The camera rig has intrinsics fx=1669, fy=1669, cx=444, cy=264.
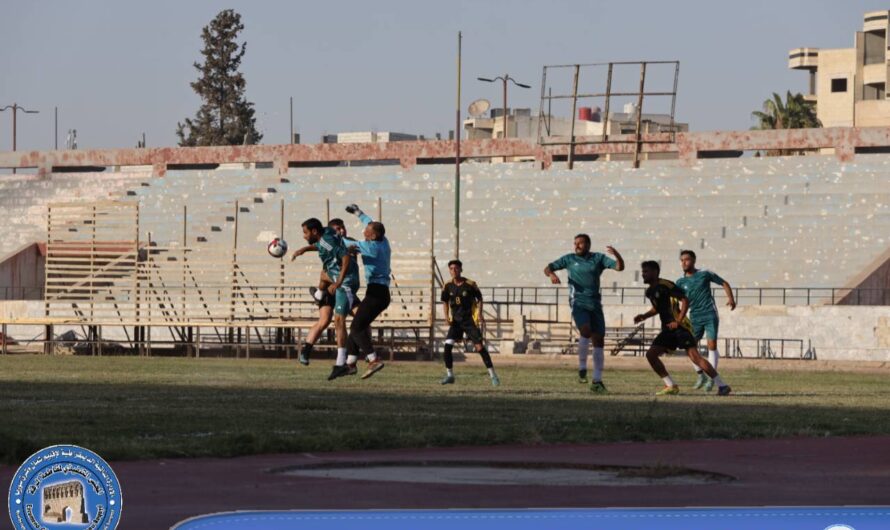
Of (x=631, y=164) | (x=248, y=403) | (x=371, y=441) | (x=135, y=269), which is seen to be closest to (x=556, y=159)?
(x=631, y=164)

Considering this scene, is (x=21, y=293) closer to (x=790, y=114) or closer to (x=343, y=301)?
(x=343, y=301)

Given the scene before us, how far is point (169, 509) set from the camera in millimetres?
7711

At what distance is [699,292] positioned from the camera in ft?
72.9

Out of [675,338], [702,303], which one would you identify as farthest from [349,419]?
[702,303]

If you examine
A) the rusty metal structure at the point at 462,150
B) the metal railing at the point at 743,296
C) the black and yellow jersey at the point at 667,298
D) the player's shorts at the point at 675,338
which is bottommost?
the metal railing at the point at 743,296

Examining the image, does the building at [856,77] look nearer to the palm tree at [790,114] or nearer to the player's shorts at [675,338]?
the palm tree at [790,114]

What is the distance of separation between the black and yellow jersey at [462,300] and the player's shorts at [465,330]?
54mm

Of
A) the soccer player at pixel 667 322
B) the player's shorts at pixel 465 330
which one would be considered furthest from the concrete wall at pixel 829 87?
the soccer player at pixel 667 322

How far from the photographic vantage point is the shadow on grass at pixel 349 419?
1134cm

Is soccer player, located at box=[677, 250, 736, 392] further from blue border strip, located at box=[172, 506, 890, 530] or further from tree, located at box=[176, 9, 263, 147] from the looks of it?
tree, located at box=[176, 9, 263, 147]

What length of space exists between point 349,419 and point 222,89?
76000 millimetres

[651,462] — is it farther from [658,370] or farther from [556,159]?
[556,159]

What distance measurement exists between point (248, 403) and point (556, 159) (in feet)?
130

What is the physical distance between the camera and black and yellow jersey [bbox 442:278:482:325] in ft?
70.6
